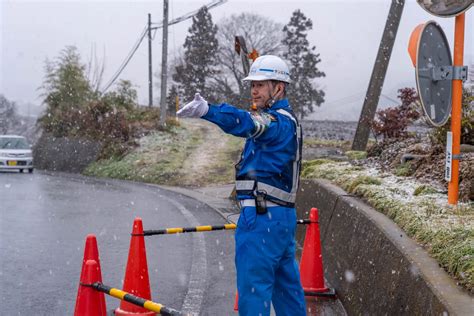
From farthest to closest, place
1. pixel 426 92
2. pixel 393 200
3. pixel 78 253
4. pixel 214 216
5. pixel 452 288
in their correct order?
pixel 214 216 < pixel 78 253 < pixel 393 200 < pixel 426 92 < pixel 452 288

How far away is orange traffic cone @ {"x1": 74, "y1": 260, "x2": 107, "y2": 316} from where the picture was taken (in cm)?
452

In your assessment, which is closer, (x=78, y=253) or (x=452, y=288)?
(x=452, y=288)

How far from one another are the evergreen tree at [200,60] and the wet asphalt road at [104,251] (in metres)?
45.6

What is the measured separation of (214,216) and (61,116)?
25258mm

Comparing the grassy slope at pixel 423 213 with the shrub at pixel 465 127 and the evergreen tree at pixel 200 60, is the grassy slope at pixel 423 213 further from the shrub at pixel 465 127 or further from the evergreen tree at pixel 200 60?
the evergreen tree at pixel 200 60

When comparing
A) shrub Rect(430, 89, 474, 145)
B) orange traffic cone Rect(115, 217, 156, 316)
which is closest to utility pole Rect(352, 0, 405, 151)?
shrub Rect(430, 89, 474, 145)

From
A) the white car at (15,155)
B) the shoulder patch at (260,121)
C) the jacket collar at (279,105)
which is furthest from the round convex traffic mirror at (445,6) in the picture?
the white car at (15,155)

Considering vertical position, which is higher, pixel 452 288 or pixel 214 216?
pixel 452 288

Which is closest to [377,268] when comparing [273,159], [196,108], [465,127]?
[273,159]

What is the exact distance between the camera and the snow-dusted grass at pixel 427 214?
13.9 ft

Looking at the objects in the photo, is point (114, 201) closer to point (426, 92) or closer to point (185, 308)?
point (185, 308)

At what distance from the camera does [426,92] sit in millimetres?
5742

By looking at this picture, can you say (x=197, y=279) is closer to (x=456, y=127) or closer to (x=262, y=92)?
(x=456, y=127)

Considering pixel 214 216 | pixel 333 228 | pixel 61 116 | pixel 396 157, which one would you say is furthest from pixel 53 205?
pixel 61 116
